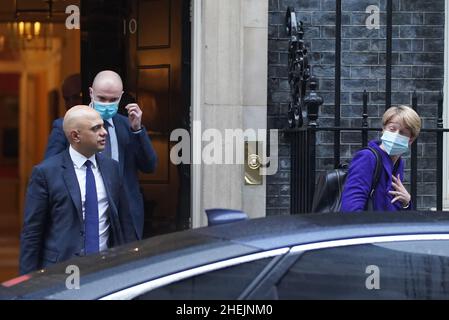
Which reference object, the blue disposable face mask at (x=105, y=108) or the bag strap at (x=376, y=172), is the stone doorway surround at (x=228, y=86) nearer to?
the blue disposable face mask at (x=105, y=108)

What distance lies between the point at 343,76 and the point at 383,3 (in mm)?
727

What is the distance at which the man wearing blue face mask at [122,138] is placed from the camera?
623 centimetres

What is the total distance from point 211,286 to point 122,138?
3049mm

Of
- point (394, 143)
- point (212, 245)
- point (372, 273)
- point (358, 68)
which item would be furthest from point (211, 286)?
point (358, 68)

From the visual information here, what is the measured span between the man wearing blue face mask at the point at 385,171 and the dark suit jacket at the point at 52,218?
161 centimetres

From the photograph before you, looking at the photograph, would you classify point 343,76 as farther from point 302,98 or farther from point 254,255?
point 254,255

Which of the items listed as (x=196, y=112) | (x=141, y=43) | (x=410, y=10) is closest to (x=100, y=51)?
(x=141, y=43)

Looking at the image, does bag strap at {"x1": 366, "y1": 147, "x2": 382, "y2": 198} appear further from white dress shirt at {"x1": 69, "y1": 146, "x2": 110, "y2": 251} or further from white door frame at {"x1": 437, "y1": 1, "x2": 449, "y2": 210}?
white door frame at {"x1": 437, "y1": 1, "x2": 449, "y2": 210}

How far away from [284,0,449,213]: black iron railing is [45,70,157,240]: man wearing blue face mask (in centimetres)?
142

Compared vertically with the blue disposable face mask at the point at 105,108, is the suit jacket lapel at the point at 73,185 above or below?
below

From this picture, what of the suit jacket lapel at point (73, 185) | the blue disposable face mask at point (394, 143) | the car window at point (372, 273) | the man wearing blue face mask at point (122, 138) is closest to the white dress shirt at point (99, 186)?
the suit jacket lapel at point (73, 185)
